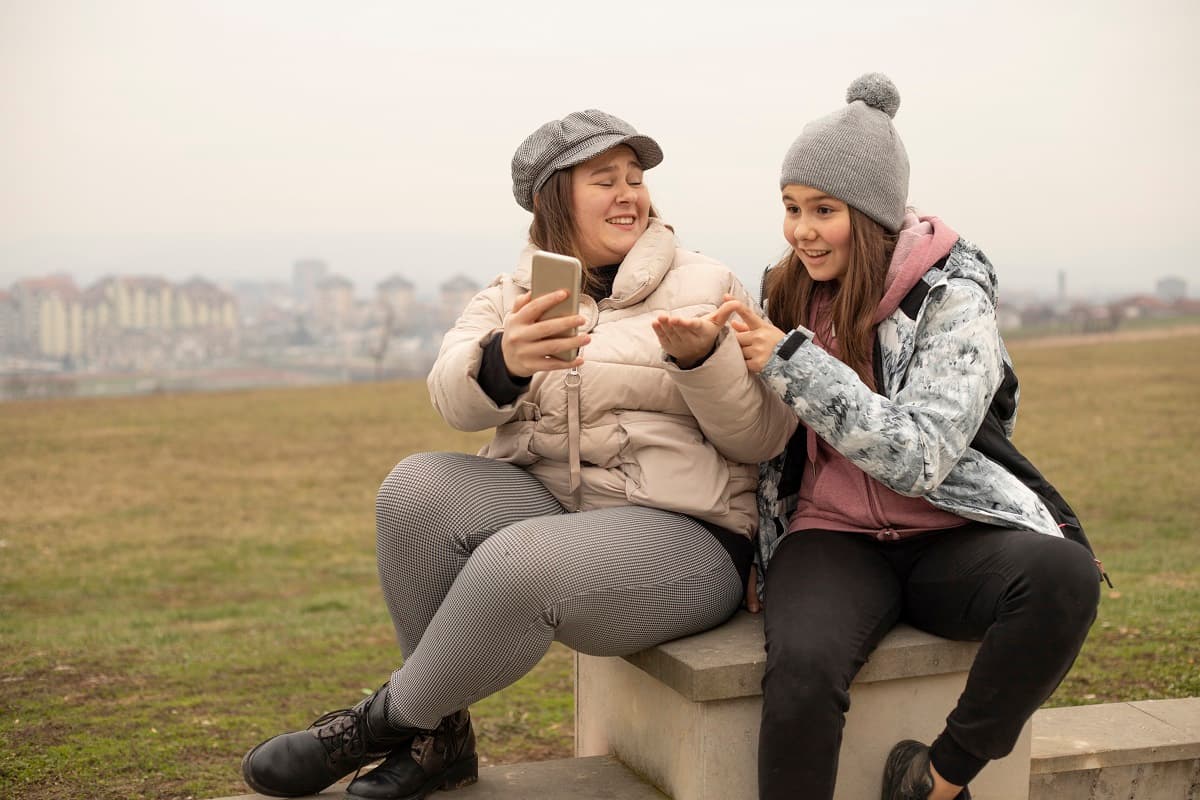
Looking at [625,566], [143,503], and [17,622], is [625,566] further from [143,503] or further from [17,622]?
[143,503]

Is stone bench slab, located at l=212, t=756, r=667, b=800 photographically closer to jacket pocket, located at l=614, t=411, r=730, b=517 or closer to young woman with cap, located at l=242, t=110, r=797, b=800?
young woman with cap, located at l=242, t=110, r=797, b=800

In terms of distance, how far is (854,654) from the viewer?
257cm

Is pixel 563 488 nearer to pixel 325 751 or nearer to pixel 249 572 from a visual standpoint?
pixel 325 751

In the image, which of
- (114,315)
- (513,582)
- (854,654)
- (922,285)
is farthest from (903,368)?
(114,315)

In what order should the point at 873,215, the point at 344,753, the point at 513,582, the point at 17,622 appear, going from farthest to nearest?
1. the point at 17,622
2. the point at 873,215
3. the point at 344,753
4. the point at 513,582

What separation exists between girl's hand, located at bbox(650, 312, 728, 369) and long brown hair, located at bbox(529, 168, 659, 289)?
574 millimetres

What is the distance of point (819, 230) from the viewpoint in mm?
2979

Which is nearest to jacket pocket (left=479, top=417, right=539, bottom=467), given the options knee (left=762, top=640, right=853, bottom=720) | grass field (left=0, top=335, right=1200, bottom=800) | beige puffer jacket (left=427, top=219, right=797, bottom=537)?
beige puffer jacket (left=427, top=219, right=797, bottom=537)

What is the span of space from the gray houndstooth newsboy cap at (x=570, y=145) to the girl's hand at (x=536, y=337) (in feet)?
1.90

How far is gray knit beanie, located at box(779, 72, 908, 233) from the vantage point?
9.62ft

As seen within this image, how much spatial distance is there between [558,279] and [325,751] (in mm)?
1204

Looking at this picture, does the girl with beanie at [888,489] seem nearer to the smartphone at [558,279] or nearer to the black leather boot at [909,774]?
the black leather boot at [909,774]

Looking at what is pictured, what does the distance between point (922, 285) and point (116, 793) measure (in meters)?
2.76

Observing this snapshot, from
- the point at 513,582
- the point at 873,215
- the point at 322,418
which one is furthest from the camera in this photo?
the point at 322,418
